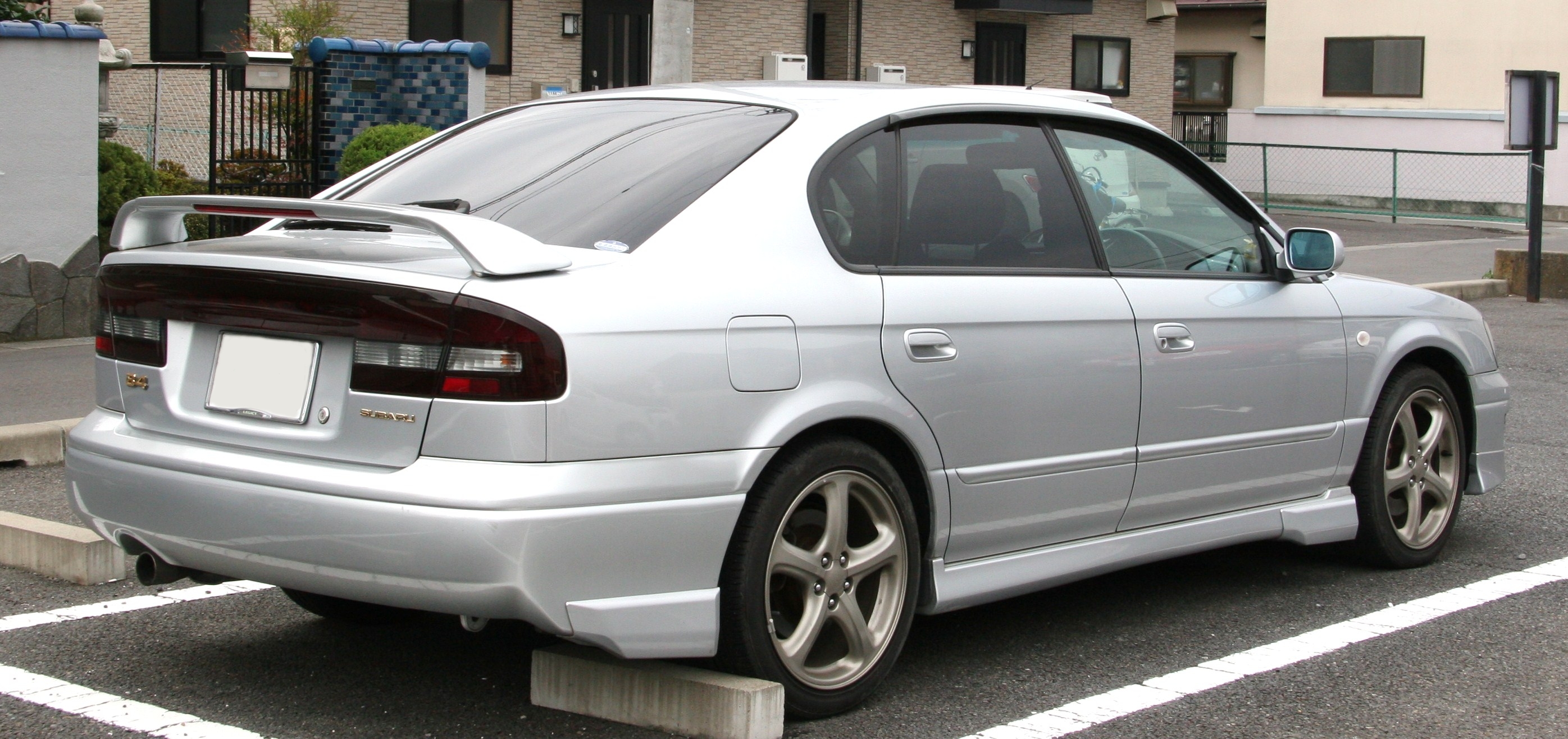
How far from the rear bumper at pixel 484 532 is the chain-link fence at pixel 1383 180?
25.2m

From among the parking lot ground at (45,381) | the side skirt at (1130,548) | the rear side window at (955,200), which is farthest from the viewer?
the parking lot ground at (45,381)

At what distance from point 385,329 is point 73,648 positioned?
1.74m

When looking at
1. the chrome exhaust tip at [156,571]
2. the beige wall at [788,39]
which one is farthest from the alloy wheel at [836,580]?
the beige wall at [788,39]

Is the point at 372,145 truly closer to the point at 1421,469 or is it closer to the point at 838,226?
the point at 1421,469

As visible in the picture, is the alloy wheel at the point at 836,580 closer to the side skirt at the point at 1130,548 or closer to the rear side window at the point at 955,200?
the side skirt at the point at 1130,548

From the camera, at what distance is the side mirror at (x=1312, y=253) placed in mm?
5121

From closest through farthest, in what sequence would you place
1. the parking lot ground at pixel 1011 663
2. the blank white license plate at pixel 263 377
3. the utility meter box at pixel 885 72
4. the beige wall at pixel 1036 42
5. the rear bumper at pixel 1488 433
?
the blank white license plate at pixel 263 377
the parking lot ground at pixel 1011 663
the rear bumper at pixel 1488 433
the utility meter box at pixel 885 72
the beige wall at pixel 1036 42

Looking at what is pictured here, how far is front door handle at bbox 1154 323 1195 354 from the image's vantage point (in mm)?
4629

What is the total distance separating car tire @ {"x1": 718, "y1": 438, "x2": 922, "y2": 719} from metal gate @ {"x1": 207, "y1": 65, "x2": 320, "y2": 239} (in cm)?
947

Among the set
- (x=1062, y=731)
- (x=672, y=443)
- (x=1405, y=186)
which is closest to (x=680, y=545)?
(x=672, y=443)

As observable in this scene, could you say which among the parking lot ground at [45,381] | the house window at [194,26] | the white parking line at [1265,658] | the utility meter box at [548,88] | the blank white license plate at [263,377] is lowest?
the white parking line at [1265,658]

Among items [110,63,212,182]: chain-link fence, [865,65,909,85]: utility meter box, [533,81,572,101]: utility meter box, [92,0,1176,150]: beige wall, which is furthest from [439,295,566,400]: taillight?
[865,65,909,85]: utility meter box

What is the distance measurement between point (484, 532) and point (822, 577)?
93 cm

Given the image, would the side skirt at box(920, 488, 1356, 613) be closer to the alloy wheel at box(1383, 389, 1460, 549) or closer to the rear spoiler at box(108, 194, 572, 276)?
the alloy wheel at box(1383, 389, 1460, 549)
